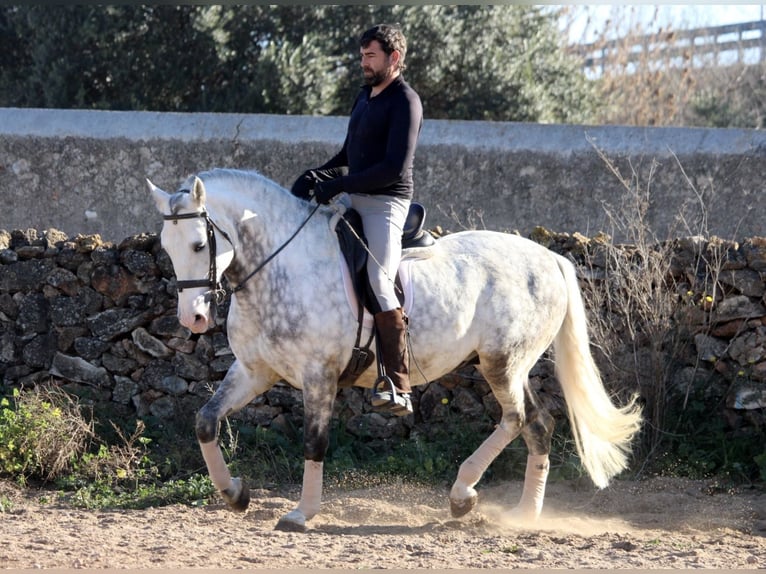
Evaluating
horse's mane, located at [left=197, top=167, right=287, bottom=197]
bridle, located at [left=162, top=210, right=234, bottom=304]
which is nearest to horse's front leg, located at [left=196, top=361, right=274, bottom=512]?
bridle, located at [left=162, top=210, right=234, bottom=304]

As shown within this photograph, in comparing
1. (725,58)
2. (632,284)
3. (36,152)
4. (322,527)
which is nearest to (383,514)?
(322,527)

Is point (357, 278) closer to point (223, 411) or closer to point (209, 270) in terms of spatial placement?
point (209, 270)

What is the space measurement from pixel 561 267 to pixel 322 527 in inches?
87.8

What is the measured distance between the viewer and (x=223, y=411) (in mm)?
5988

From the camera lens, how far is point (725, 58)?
76.9 ft

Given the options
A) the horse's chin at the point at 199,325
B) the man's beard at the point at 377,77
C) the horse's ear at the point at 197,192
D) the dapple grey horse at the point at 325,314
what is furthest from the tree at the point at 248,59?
the horse's chin at the point at 199,325

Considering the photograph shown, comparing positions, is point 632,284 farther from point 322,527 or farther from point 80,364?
point 80,364

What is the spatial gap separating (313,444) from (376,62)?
2.09 metres

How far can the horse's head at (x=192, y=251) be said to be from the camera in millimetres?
5414

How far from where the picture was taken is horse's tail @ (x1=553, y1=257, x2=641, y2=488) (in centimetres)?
678

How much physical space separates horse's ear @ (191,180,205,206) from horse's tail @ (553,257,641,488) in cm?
251

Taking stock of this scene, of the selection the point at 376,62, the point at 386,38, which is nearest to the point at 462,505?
the point at 376,62

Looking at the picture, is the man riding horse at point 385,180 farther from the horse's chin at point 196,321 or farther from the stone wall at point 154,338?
the stone wall at point 154,338

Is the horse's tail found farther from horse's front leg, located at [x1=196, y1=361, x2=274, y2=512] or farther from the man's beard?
horse's front leg, located at [x1=196, y1=361, x2=274, y2=512]
